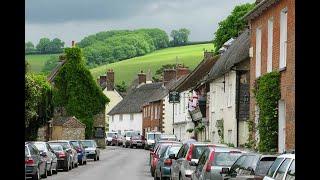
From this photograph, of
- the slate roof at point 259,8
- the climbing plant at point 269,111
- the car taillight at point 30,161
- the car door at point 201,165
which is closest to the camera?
the car door at point 201,165

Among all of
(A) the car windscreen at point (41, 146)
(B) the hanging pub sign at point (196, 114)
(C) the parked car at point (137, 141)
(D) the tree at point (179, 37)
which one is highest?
(D) the tree at point (179, 37)

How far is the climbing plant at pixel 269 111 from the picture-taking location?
2992 centimetres

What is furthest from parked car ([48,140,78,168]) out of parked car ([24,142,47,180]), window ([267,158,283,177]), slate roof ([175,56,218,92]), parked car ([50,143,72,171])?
window ([267,158,283,177])

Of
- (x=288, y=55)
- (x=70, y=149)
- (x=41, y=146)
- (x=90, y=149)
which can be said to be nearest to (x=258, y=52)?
(x=288, y=55)

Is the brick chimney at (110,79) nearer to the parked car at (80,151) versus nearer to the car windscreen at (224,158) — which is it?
the parked car at (80,151)

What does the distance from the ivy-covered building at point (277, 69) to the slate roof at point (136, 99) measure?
81493mm

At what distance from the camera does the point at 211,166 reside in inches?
767

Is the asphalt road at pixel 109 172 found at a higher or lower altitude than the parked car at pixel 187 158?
lower

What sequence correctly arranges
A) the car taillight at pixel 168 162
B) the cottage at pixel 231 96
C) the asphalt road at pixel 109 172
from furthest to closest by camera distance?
1. the cottage at pixel 231 96
2. the asphalt road at pixel 109 172
3. the car taillight at pixel 168 162

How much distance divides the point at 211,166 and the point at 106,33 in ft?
540

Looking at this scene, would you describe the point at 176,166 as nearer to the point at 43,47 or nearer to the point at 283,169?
the point at 283,169

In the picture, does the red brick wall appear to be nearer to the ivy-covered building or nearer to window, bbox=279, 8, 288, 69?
the ivy-covered building

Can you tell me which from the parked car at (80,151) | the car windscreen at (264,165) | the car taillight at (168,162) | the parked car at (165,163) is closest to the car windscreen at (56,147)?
the parked car at (80,151)
